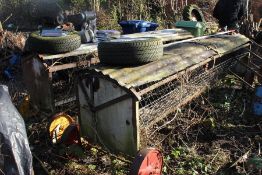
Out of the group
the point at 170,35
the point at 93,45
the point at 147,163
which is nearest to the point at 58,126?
the point at 147,163

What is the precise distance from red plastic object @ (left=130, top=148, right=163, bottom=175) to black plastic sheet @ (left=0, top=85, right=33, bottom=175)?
1223mm

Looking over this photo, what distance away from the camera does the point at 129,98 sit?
450 cm

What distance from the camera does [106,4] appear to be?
15.8 meters

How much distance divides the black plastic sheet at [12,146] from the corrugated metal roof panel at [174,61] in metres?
1.27

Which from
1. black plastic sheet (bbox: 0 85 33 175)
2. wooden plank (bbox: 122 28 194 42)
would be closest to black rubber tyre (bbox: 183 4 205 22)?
wooden plank (bbox: 122 28 194 42)

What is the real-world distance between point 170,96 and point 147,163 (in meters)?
1.81

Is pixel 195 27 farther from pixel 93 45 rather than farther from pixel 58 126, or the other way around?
pixel 58 126

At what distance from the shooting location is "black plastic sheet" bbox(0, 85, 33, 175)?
3828 mm

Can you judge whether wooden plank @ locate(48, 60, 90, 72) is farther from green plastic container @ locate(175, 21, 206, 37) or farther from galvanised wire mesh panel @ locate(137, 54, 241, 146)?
green plastic container @ locate(175, 21, 206, 37)

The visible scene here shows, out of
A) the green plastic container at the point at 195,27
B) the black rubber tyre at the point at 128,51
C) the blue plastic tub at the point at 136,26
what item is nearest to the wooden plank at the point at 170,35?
the green plastic container at the point at 195,27

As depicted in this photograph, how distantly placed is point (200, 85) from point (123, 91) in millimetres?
2703

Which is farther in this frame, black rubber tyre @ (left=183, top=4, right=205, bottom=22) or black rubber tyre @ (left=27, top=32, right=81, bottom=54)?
black rubber tyre @ (left=183, top=4, right=205, bottom=22)

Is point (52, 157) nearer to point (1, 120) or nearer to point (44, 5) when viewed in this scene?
point (1, 120)

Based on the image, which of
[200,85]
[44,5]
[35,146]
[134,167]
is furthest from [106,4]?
[134,167]
